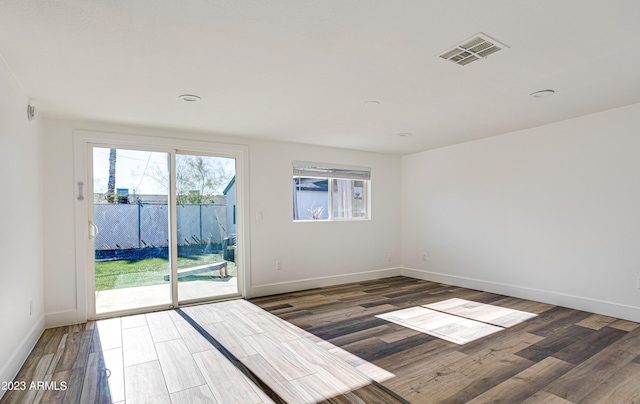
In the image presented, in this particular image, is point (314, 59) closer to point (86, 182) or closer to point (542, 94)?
point (542, 94)

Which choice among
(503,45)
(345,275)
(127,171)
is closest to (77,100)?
(127,171)

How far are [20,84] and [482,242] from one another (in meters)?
5.50

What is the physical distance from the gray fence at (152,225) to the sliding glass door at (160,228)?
1 centimetres

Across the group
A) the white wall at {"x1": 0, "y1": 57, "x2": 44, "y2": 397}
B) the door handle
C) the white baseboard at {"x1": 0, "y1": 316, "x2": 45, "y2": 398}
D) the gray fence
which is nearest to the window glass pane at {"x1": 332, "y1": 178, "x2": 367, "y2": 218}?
the gray fence

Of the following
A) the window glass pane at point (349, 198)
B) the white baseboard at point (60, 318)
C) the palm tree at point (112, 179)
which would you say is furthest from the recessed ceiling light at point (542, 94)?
the white baseboard at point (60, 318)

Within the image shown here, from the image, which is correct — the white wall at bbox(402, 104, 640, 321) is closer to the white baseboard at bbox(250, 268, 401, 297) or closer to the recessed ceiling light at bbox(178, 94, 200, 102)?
the white baseboard at bbox(250, 268, 401, 297)

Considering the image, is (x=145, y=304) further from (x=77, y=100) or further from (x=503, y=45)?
(x=503, y=45)

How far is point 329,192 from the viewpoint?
5.69m

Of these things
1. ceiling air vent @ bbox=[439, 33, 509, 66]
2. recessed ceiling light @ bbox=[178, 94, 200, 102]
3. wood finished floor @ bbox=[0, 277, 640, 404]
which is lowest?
wood finished floor @ bbox=[0, 277, 640, 404]

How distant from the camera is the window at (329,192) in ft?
17.5

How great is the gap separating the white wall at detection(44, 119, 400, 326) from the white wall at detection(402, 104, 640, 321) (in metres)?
0.69

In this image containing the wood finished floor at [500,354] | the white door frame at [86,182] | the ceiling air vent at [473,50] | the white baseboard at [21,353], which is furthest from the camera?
the white door frame at [86,182]

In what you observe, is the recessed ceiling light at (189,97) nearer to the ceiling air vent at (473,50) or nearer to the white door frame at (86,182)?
the white door frame at (86,182)

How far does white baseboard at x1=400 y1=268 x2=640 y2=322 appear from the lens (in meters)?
3.65
